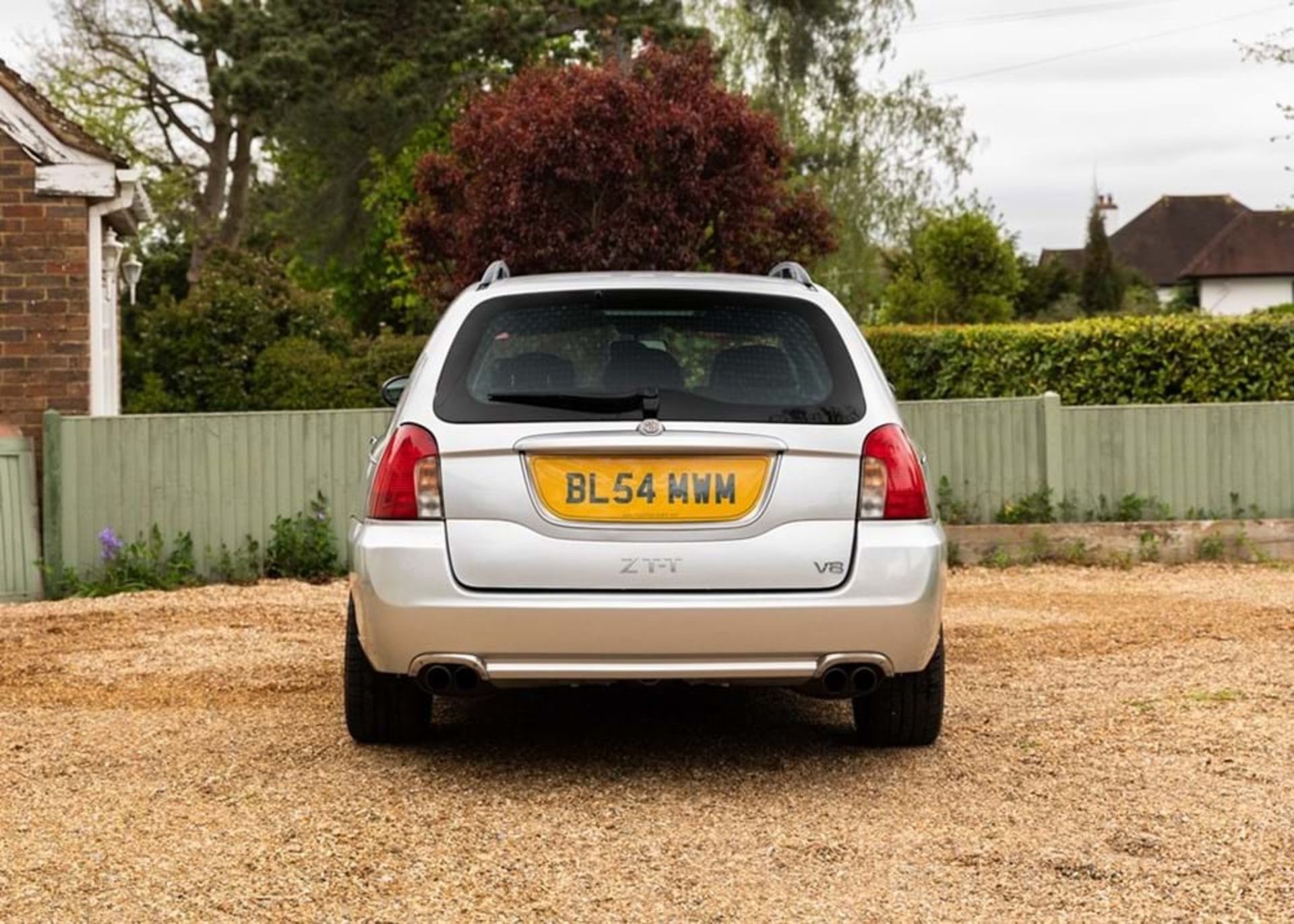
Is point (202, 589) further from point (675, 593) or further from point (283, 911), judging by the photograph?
point (283, 911)

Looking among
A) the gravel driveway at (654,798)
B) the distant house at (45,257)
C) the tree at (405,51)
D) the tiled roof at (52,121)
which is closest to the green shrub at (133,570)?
the distant house at (45,257)

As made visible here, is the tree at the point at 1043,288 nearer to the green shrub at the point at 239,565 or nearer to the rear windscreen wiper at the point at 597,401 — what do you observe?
the green shrub at the point at 239,565

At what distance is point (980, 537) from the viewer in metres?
13.1

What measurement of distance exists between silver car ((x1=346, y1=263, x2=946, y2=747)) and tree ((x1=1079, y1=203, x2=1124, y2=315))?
140 ft

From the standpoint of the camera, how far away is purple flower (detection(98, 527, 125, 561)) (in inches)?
479

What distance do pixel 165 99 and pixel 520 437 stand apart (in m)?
39.8

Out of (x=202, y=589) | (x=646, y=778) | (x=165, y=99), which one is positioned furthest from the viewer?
(x=165, y=99)

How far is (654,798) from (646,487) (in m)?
0.95

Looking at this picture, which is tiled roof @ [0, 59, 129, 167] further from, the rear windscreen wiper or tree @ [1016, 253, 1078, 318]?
tree @ [1016, 253, 1078, 318]

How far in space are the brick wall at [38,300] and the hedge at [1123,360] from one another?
8913mm

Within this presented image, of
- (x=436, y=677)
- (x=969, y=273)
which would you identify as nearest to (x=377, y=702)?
(x=436, y=677)

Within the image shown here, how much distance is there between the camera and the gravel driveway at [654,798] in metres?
4.37

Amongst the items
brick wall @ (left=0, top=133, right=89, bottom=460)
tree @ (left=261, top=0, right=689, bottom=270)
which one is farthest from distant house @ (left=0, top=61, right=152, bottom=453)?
tree @ (left=261, top=0, right=689, bottom=270)

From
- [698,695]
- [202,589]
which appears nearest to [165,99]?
[202,589]
